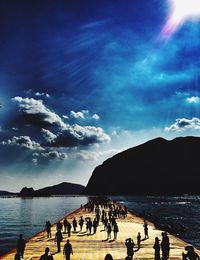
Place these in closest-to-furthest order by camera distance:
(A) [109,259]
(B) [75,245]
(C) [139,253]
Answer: (A) [109,259] < (C) [139,253] < (B) [75,245]

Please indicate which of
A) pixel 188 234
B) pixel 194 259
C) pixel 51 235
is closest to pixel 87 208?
pixel 188 234

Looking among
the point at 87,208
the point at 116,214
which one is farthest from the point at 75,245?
the point at 87,208

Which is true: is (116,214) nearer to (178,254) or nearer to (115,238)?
(115,238)

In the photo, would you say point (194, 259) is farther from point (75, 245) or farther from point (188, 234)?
point (188, 234)

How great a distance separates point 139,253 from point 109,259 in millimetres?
11882

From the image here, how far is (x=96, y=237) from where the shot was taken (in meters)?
33.2

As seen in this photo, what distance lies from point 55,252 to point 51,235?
36.5 feet

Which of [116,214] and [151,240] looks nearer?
[151,240]

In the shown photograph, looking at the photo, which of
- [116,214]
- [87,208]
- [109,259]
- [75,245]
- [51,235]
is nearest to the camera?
[109,259]

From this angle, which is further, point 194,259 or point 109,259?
point 194,259

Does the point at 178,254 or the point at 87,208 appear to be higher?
the point at 87,208

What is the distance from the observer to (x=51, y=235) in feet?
117

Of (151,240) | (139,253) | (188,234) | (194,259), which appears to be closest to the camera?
(194,259)

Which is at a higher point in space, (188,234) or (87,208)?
(87,208)
